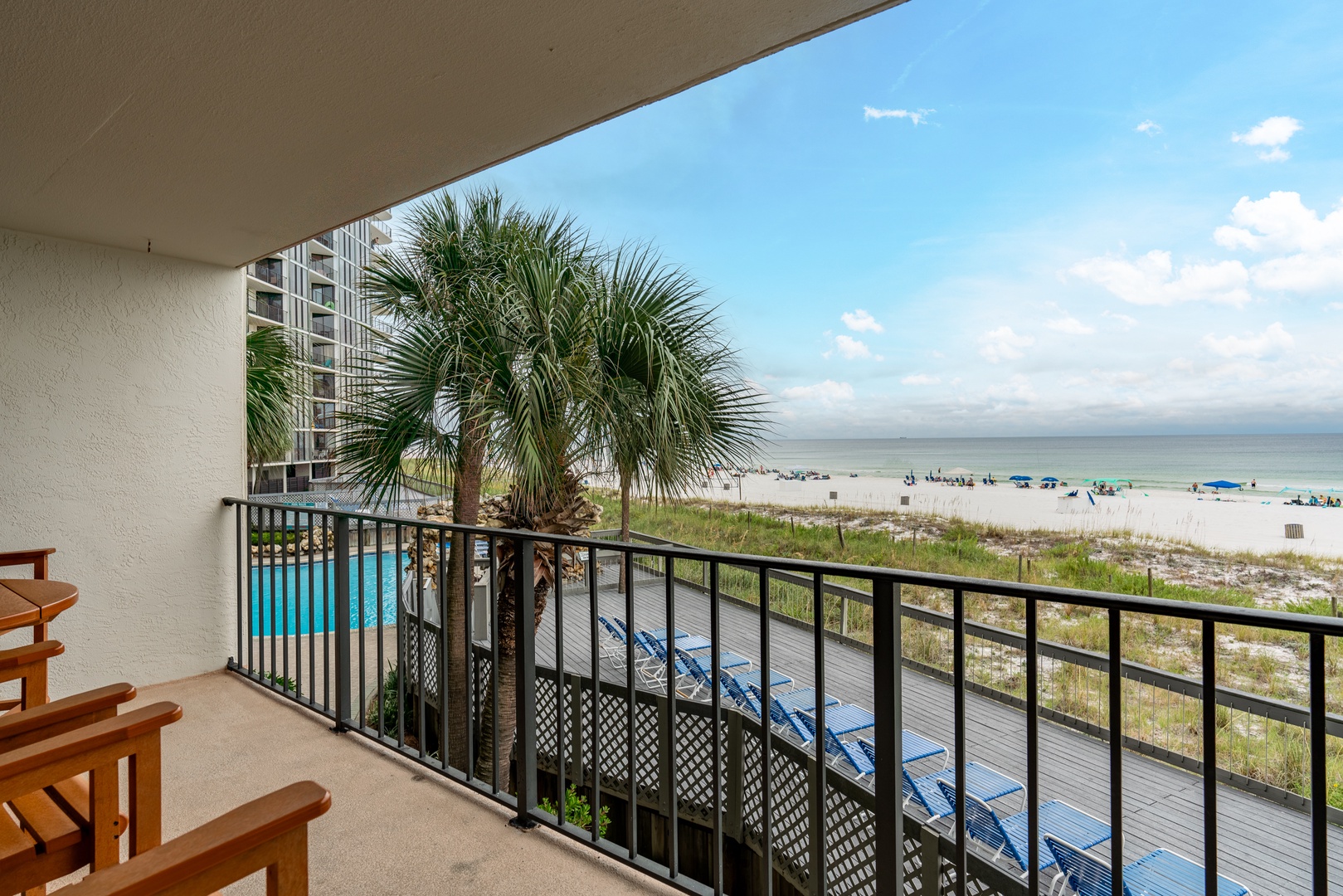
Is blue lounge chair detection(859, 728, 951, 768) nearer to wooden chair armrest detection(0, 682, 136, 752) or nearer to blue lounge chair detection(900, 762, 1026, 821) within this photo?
blue lounge chair detection(900, 762, 1026, 821)

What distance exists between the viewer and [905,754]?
206 inches

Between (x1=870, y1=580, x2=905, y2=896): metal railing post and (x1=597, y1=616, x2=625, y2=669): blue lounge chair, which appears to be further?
(x1=597, y1=616, x2=625, y2=669): blue lounge chair

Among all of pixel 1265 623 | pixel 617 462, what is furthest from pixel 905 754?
pixel 1265 623

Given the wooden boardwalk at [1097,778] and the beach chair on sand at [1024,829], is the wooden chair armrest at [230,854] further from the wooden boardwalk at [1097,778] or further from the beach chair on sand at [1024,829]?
the beach chair on sand at [1024,829]

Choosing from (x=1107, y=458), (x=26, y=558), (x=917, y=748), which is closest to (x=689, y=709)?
(x=917, y=748)

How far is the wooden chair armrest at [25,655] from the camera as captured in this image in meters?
1.40

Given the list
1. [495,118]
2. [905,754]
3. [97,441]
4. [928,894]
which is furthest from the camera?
[905,754]

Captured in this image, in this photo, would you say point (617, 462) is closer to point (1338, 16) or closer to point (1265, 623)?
point (1265, 623)

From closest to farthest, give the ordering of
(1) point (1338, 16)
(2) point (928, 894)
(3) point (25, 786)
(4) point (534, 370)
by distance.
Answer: (3) point (25, 786) → (2) point (928, 894) → (4) point (534, 370) → (1) point (1338, 16)

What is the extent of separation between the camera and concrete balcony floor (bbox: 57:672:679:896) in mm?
1696

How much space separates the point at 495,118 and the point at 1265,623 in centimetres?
212

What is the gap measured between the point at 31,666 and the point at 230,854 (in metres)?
1.20

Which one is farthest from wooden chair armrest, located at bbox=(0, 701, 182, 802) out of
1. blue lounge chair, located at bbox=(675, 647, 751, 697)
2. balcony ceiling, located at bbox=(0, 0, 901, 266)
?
blue lounge chair, located at bbox=(675, 647, 751, 697)

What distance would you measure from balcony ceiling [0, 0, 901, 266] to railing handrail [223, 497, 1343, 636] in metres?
1.24
